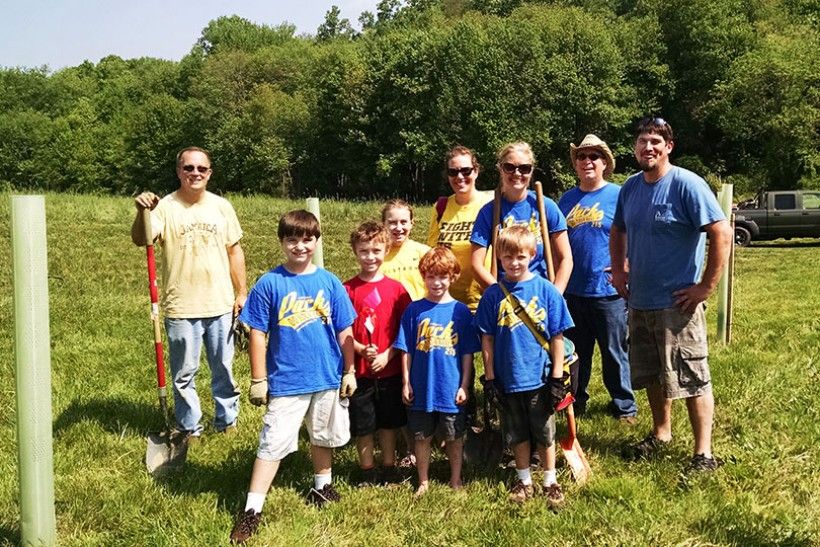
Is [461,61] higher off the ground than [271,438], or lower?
higher

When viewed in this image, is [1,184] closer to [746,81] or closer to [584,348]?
[746,81]

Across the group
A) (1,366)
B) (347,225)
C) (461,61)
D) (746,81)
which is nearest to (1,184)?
(461,61)

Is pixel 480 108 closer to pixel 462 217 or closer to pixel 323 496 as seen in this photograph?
pixel 462 217

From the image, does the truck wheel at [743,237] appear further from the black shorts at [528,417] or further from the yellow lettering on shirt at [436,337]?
the yellow lettering on shirt at [436,337]

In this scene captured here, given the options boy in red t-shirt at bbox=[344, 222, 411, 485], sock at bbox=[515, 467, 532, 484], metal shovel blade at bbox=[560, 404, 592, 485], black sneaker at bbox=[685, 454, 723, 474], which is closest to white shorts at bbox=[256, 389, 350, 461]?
boy in red t-shirt at bbox=[344, 222, 411, 485]

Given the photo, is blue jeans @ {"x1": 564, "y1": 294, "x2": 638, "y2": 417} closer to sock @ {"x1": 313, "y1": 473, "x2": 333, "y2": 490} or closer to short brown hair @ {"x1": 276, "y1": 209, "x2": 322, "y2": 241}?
sock @ {"x1": 313, "y1": 473, "x2": 333, "y2": 490}

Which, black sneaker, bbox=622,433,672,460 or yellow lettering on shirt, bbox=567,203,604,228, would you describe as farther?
yellow lettering on shirt, bbox=567,203,604,228

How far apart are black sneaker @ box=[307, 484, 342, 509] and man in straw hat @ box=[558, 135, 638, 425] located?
2178mm

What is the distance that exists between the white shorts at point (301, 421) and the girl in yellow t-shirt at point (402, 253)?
0.83 metres

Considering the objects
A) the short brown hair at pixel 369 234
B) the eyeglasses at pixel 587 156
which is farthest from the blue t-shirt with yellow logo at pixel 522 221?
the eyeglasses at pixel 587 156

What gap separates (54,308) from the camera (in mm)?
10336

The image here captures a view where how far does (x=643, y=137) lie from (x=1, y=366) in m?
6.30

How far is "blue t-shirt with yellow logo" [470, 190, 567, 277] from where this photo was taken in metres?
4.44

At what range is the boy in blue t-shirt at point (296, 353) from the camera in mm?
3865
